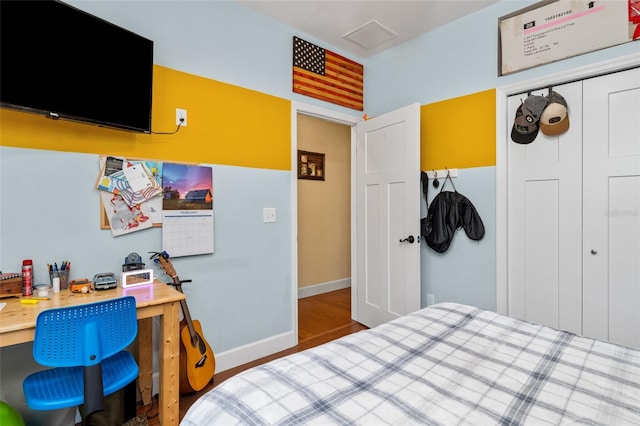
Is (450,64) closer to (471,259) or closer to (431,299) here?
(471,259)

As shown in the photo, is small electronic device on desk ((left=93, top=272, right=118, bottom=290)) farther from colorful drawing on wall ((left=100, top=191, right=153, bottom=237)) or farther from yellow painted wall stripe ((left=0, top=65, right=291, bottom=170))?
yellow painted wall stripe ((left=0, top=65, right=291, bottom=170))

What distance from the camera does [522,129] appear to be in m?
2.27

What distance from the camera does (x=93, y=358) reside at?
1.30 meters

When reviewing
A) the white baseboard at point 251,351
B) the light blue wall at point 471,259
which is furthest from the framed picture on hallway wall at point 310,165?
the white baseboard at point 251,351

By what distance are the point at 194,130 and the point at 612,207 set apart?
2819mm

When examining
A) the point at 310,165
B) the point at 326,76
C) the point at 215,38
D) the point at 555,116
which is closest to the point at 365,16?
the point at 326,76

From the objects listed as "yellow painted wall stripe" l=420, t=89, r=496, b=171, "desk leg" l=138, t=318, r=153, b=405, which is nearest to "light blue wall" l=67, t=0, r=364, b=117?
"yellow painted wall stripe" l=420, t=89, r=496, b=171

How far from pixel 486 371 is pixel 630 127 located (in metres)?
1.93

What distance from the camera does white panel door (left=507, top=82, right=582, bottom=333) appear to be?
2.13 meters

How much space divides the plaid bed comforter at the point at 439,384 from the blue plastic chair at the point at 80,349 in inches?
27.1

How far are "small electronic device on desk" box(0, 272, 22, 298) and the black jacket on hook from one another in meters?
2.73

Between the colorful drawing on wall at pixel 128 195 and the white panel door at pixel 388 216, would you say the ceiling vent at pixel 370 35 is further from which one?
the colorful drawing on wall at pixel 128 195

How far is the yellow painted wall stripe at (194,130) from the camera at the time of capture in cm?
170

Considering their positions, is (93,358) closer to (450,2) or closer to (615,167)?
(615,167)
